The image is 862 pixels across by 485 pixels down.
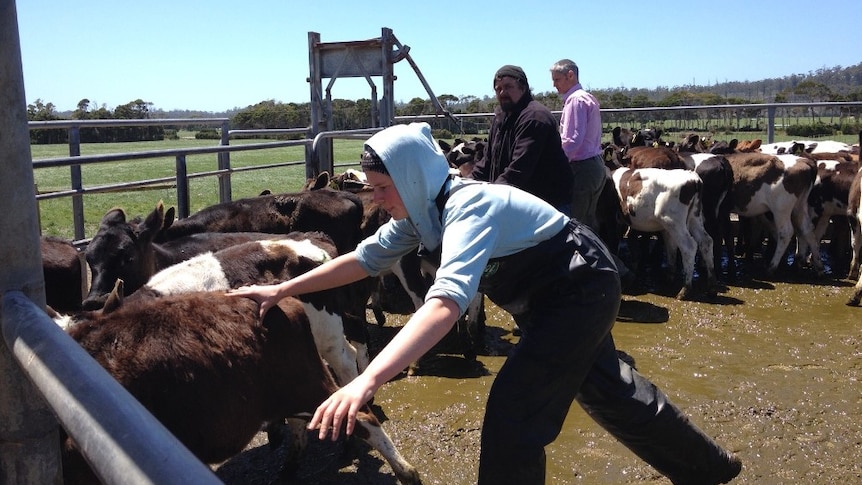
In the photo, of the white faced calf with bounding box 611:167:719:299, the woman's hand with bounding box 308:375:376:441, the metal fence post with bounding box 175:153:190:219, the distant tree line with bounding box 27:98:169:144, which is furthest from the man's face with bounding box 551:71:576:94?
the distant tree line with bounding box 27:98:169:144

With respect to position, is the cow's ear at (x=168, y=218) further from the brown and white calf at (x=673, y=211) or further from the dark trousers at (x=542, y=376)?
the brown and white calf at (x=673, y=211)

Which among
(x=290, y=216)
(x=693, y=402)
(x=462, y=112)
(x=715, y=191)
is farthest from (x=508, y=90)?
(x=462, y=112)

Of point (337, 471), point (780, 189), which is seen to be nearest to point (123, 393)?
point (337, 471)

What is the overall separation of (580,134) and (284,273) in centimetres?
358

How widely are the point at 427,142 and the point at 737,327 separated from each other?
6.39m

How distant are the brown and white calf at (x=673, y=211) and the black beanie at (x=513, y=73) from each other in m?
4.64

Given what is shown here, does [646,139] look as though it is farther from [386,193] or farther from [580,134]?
[386,193]

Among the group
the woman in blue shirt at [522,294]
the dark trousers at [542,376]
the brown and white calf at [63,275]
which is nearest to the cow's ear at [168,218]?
the brown and white calf at [63,275]

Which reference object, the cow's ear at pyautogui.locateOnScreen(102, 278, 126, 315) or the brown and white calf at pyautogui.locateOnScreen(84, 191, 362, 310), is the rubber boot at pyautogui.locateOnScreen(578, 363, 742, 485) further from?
the brown and white calf at pyautogui.locateOnScreen(84, 191, 362, 310)

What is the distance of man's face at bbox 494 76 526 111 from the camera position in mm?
5949

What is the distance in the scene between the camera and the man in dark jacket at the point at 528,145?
5.80 meters

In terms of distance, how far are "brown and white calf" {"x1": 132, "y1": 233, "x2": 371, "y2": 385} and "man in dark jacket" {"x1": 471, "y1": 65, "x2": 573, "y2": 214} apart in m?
1.66

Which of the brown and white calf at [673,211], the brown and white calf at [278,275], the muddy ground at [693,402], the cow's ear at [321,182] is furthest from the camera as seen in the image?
the brown and white calf at [673,211]

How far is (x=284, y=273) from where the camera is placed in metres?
4.95
